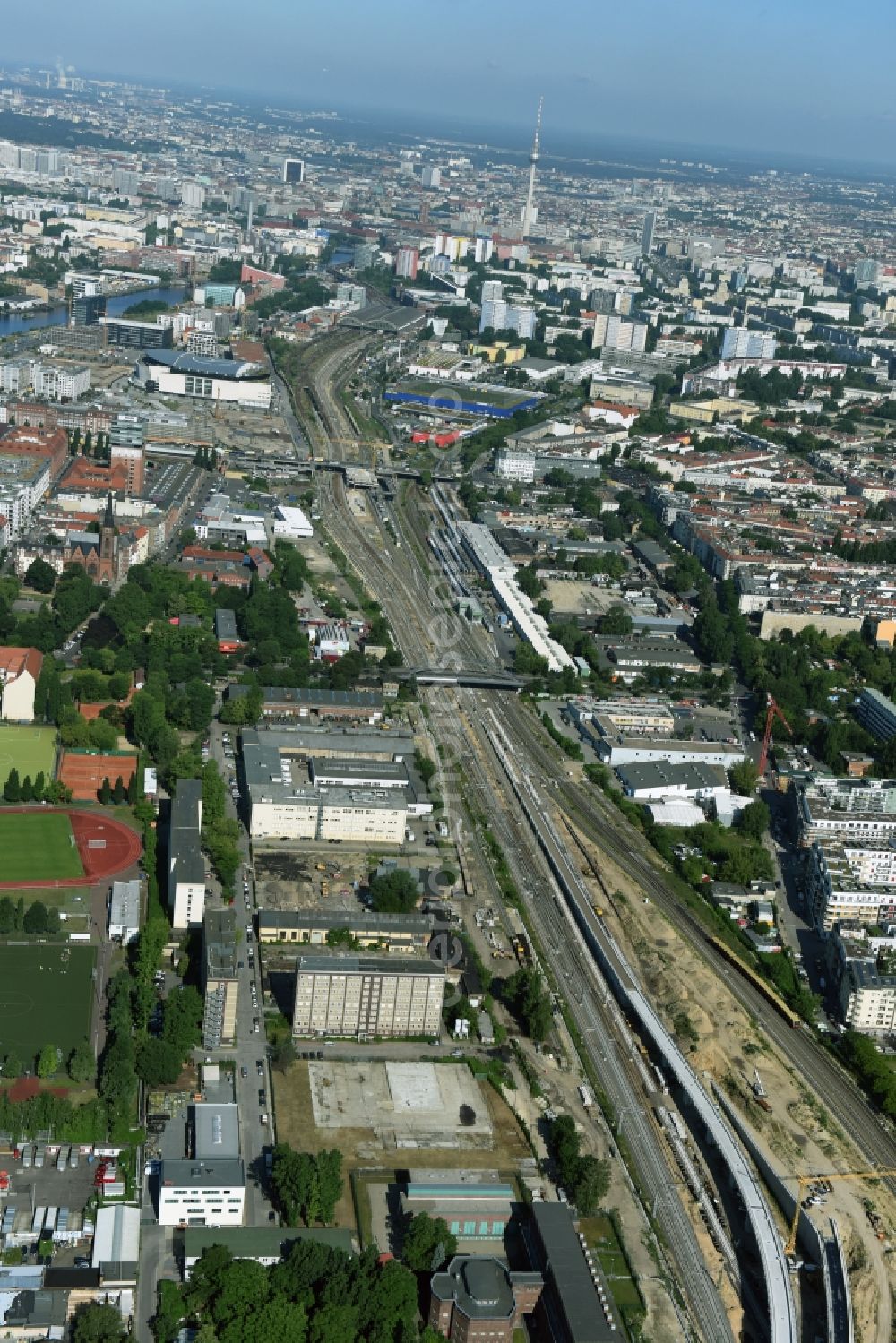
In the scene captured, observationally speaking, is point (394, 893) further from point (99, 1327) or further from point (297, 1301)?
point (99, 1327)

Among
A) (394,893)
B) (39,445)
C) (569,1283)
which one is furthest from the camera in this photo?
(39,445)

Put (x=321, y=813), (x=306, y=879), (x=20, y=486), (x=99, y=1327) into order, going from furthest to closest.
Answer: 1. (x=20, y=486)
2. (x=321, y=813)
3. (x=306, y=879)
4. (x=99, y=1327)

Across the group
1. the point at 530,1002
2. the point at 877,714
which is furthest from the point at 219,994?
the point at 877,714

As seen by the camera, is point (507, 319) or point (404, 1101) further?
point (507, 319)

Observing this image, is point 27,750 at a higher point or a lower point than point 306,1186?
lower

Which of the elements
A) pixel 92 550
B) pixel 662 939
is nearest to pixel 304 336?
pixel 92 550

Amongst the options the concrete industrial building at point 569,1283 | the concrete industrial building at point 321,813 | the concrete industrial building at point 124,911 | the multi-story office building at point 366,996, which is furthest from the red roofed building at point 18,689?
the concrete industrial building at point 569,1283

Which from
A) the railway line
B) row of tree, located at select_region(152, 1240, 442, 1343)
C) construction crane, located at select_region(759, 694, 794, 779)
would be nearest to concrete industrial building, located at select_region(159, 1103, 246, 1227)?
row of tree, located at select_region(152, 1240, 442, 1343)

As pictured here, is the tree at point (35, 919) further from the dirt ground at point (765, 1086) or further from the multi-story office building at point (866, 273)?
the multi-story office building at point (866, 273)
